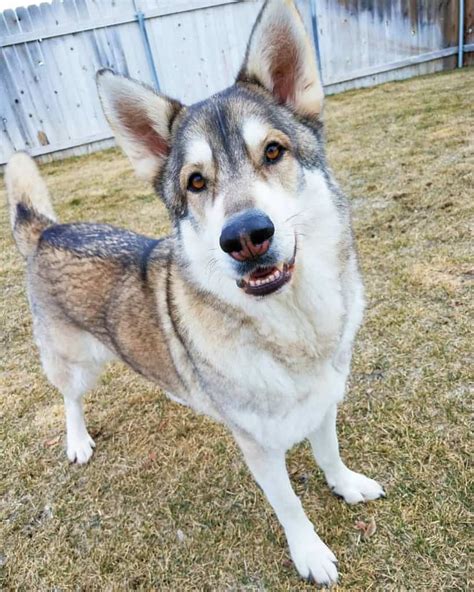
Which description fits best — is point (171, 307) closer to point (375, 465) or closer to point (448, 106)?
point (375, 465)

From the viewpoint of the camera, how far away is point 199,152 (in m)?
1.88

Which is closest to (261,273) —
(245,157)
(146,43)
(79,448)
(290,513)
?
(245,157)

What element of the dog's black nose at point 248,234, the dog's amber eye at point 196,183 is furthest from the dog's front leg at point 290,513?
the dog's amber eye at point 196,183

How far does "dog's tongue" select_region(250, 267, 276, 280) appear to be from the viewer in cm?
161

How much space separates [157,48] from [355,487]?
34.6 ft

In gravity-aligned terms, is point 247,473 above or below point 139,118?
below

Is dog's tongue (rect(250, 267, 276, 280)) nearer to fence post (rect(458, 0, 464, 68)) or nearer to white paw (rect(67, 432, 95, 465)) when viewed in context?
white paw (rect(67, 432, 95, 465))

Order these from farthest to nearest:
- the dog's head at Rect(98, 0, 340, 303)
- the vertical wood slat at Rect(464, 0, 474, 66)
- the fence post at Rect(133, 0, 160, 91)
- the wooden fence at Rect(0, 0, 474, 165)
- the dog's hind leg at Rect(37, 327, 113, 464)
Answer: the vertical wood slat at Rect(464, 0, 474, 66) → the fence post at Rect(133, 0, 160, 91) → the wooden fence at Rect(0, 0, 474, 165) → the dog's hind leg at Rect(37, 327, 113, 464) → the dog's head at Rect(98, 0, 340, 303)

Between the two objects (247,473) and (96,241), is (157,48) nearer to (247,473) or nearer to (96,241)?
(96,241)

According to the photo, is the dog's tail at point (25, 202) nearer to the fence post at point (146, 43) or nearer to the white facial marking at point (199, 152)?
the white facial marking at point (199, 152)

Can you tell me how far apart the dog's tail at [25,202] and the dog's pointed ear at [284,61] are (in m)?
1.81

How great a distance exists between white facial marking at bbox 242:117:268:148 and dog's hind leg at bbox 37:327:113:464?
1.68 metres

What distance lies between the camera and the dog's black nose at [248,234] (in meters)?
1.50

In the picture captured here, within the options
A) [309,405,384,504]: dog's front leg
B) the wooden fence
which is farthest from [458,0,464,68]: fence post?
[309,405,384,504]: dog's front leg
